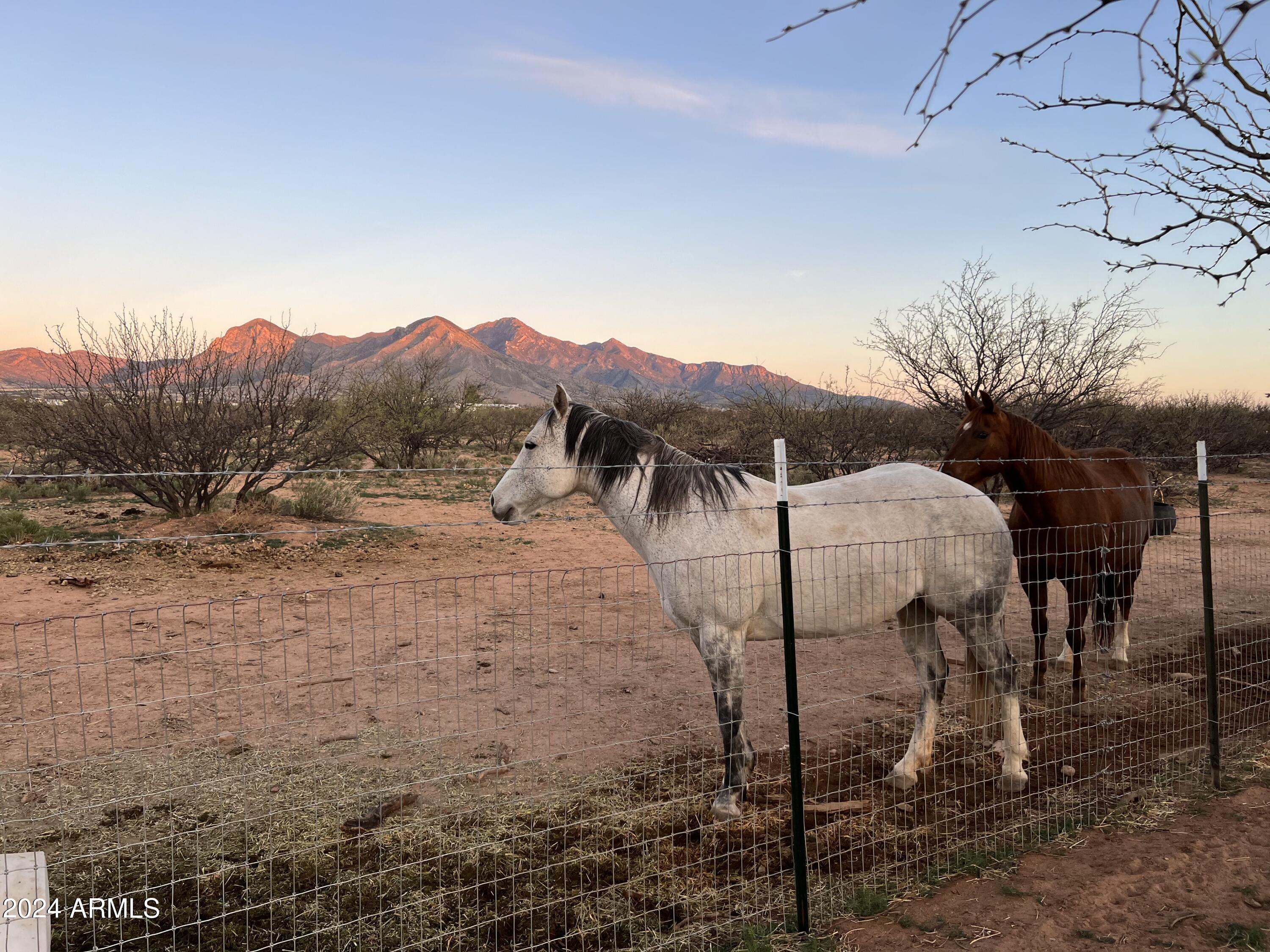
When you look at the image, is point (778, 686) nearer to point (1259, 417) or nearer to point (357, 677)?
point (357, 677)

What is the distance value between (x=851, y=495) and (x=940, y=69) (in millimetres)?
2643

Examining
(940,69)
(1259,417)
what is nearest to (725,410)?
(1259,417)

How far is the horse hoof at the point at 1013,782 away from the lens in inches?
163

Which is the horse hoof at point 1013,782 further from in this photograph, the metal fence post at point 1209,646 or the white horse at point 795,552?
the metal fence post at point 1209,646

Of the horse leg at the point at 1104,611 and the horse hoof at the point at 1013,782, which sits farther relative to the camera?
the horse leg at the point at 1104,611

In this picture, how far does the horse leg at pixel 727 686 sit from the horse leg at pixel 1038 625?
2763mm

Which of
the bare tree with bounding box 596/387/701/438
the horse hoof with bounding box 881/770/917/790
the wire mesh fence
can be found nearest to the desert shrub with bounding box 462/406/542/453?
the bare tree with bounding box 596/387/701/438

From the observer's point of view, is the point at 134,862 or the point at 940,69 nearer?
the point at 940,69

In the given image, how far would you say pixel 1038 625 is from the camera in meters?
5.57

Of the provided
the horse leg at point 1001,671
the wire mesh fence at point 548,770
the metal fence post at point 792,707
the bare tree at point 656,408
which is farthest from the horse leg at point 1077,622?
the bare tree at point 656,408

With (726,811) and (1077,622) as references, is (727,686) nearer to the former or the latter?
(726,811)

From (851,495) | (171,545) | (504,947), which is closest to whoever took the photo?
(504,947)

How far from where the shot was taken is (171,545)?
974 centimetres

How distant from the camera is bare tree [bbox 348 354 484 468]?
75.4ft
